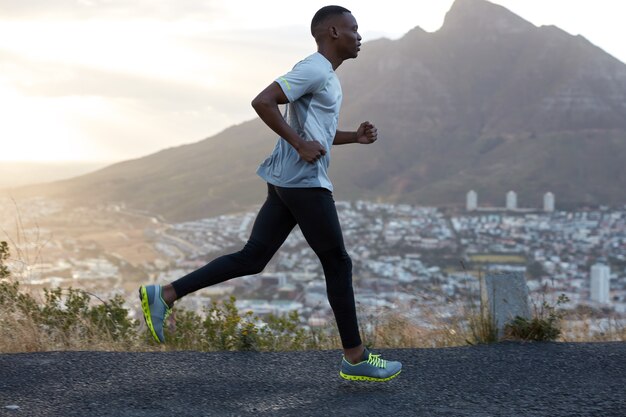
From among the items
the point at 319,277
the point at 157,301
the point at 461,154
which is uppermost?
the point at 461,154

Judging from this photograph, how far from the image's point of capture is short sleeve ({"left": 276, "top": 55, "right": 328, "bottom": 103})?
377 centimetres

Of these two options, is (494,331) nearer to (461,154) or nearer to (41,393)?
(41,393)

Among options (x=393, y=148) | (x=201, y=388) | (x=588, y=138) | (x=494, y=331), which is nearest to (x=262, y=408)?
(x=201, y=388)

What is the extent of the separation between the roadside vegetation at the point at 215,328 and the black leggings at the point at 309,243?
34.9 inches

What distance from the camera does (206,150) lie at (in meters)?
75.9

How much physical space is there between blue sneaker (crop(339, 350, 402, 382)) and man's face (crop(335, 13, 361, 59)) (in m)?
1.54

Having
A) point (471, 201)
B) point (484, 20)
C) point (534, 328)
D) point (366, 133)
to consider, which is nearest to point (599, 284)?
point (534, 328)

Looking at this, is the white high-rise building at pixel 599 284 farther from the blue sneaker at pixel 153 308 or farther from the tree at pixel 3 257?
the blue sneaker at pixel 153 308

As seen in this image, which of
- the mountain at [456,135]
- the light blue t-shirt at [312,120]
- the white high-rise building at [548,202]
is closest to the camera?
the light blue t-shirt at [312,120]

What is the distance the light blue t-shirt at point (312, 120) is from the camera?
388 centimetres

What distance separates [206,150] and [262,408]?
73042mm

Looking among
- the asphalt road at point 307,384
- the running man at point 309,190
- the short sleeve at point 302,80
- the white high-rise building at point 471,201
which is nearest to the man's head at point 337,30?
the running man at point 309,190

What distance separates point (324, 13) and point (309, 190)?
0.90m

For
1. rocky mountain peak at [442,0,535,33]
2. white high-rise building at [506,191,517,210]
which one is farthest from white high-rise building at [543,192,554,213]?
rocky mountain peak at [442,0,535,33]
